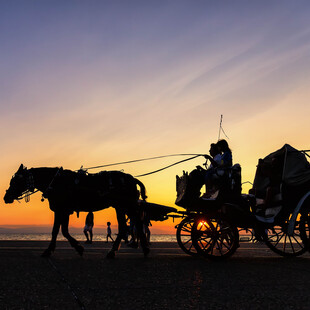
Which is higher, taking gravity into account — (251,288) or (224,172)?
(224,172)

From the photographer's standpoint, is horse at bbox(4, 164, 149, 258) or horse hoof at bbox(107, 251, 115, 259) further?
horse at bbox(4, 164, 149, 258)

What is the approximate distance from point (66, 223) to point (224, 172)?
14.0 feet

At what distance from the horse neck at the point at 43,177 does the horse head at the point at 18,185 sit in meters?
0.28

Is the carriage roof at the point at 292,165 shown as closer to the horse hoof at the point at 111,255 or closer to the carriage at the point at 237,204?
the carriage at the point at 237,204

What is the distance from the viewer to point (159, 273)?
645cm

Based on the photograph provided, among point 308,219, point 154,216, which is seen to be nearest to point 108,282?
point 154,216

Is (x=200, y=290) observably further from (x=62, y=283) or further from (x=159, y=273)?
(x=62, y=283)

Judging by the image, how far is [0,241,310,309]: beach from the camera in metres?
4.37

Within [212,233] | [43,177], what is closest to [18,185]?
[43,177]

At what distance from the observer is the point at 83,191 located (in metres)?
10.2

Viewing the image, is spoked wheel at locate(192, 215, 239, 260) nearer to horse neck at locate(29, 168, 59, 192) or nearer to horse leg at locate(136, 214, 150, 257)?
horse leg at locate(136, 214, 150, 257)

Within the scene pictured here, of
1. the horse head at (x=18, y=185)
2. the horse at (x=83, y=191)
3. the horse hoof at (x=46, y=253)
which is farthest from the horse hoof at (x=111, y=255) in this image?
the horse head at (x=18, y=185)

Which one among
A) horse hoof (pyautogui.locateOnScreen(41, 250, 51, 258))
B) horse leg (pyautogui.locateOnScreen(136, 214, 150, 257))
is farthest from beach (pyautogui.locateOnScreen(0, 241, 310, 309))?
horse leg (pyautogui.locateOnScreen(136, 214, 150, 257))

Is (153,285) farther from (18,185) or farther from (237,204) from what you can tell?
(18,185)
